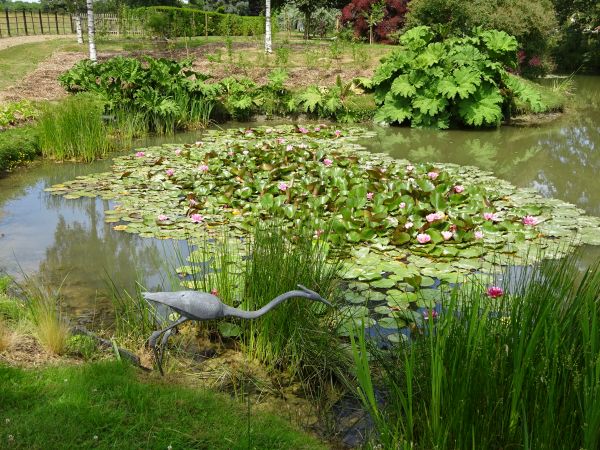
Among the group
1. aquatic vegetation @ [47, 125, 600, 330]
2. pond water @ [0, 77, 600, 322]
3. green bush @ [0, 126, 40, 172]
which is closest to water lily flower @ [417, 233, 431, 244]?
aquatic vegetation @ [47, 125, 600, 330]

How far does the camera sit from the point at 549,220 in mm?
5062

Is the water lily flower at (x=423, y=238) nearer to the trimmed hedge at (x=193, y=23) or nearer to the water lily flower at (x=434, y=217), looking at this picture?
the water lily flower at (x=434, y=217)

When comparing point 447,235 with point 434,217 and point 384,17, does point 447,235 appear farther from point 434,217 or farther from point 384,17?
point 384,17

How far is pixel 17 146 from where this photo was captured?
7.04 metres

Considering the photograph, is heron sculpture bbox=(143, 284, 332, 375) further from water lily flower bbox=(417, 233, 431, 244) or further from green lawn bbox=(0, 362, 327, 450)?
water lily flower bbox=(417, 233, 431, 244)

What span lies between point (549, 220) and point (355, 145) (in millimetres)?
3681

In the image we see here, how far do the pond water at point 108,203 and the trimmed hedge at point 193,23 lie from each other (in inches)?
419

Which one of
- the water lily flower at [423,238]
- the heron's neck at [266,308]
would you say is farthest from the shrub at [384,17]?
the heron's neck at [266,308]

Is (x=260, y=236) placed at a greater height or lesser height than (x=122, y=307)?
greater

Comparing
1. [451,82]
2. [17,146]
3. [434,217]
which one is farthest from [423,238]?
[451,82]

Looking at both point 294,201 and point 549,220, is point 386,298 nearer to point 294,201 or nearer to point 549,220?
point 294,201

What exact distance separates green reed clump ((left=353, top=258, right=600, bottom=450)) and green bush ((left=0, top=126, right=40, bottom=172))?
6318 mm

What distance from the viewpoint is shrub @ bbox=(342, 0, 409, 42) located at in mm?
18312

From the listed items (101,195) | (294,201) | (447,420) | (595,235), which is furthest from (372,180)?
(447,420)
